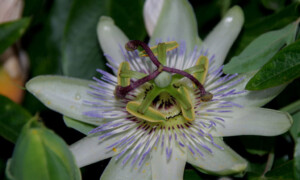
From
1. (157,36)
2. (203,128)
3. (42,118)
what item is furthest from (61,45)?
(203,128)

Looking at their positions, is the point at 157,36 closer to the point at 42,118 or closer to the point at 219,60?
the point at 219,60

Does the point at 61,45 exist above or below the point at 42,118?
above

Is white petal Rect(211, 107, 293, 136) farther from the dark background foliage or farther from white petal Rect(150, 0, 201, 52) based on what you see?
white petal Rect(150, 0, 201, 52)

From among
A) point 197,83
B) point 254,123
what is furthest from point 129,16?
point 254,123

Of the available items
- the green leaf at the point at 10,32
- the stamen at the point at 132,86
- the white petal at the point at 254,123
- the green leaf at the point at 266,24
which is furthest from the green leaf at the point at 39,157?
the green leaf at the point at 266,24

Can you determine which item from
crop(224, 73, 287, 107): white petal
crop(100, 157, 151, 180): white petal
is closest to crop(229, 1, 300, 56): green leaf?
crop(224, 73, 287, 107): white petal

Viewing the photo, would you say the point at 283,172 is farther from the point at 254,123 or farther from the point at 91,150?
the point at 91,150

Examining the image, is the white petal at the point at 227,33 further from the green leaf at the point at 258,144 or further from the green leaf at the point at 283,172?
the green leaf at the point at 283,172
